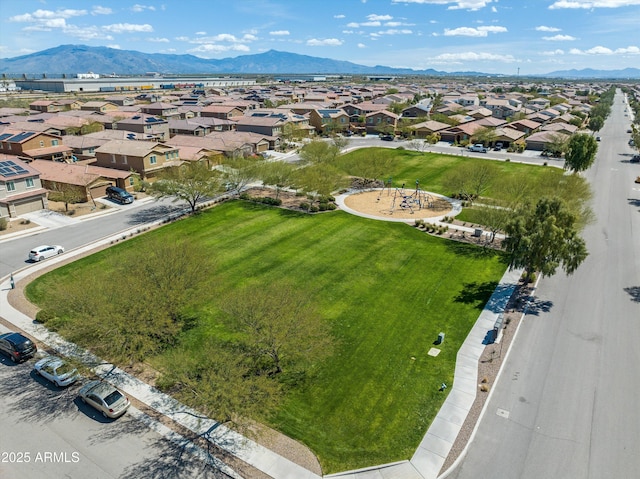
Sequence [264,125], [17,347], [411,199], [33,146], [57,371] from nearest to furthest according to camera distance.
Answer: [57,371]
[17,347]
[411,199]
[33,146]
[264,125]

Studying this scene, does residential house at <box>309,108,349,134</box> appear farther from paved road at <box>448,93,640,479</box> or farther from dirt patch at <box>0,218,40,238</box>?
paved road at <box>448,93,640,479</box>

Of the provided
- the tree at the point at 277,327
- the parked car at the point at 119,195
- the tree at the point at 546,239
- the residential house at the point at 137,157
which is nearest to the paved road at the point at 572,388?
the tree at the point at 546,239

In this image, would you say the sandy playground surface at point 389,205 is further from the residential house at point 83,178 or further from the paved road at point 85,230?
the residential house at point 83,178

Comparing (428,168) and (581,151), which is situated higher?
(581,151)

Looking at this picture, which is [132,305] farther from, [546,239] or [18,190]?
[18,190]

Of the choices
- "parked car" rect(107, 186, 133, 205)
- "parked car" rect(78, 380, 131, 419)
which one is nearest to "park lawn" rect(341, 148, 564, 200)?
"parked car" rect(107, 186, 133, 205)

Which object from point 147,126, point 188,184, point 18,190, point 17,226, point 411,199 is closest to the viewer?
point 17,226

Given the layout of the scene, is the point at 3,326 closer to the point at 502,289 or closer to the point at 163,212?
the point at 163,212

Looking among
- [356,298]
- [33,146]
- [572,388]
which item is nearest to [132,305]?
[356,298]
